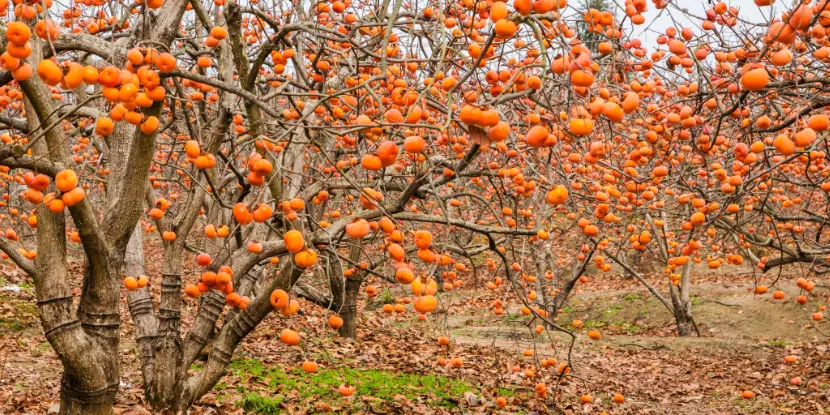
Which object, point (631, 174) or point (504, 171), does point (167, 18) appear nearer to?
point (504, 171)

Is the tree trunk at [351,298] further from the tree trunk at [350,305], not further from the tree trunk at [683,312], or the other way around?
the tree trunk at [683,312]

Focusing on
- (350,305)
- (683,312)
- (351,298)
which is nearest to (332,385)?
(351,298)

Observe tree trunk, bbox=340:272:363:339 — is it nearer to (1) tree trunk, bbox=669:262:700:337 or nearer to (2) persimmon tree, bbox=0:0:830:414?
(2) persimmon tree, bbox=0:0:830:414

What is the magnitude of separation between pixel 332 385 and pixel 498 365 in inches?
99.3

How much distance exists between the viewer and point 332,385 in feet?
19.3

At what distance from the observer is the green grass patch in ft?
A: 17.1

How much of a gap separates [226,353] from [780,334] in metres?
10.6

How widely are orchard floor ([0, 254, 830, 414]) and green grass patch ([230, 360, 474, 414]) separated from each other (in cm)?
2

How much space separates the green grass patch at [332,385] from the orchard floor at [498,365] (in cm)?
2

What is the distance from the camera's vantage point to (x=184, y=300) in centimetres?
1060

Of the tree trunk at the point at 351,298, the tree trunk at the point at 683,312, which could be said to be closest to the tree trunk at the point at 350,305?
the tree trunk at the point at 351,298

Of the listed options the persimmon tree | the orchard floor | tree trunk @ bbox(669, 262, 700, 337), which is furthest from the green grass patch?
tree trunk @ bbox(669, 262, 700, 337)

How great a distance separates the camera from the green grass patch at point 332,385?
5223mm

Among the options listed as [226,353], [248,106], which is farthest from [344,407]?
[248,106]
